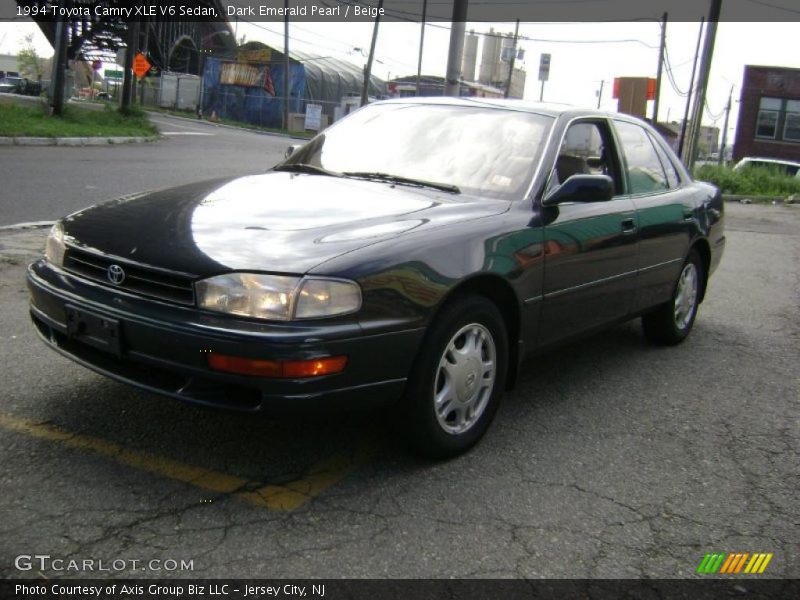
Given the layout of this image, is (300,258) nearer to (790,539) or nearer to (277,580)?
(277,580)

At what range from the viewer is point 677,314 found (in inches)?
215

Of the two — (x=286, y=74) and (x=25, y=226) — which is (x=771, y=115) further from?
(x=25, y=226)

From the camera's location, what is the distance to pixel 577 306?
4.05 m

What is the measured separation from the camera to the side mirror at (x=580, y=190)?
376cm

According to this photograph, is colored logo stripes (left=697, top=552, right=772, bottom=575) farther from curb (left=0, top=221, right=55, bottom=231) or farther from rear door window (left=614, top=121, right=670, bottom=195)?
curb (left=0, top=221, right=55, bottom=231)

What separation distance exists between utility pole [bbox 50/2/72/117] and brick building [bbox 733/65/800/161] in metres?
33.4

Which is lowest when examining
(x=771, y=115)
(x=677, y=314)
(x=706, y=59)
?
(x=677, y=314)

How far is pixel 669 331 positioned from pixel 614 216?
1403 mm

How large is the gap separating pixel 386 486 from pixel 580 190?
1656mm

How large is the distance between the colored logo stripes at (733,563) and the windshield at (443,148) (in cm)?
178

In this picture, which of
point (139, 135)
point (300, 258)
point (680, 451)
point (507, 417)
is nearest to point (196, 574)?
point (300, 258)

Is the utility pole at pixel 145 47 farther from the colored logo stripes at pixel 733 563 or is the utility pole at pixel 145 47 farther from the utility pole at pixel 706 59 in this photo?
the colored logo stripes at pixel 733 563

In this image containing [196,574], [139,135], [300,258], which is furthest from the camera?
[139,135]

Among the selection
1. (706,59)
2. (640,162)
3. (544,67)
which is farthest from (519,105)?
(544,67)
